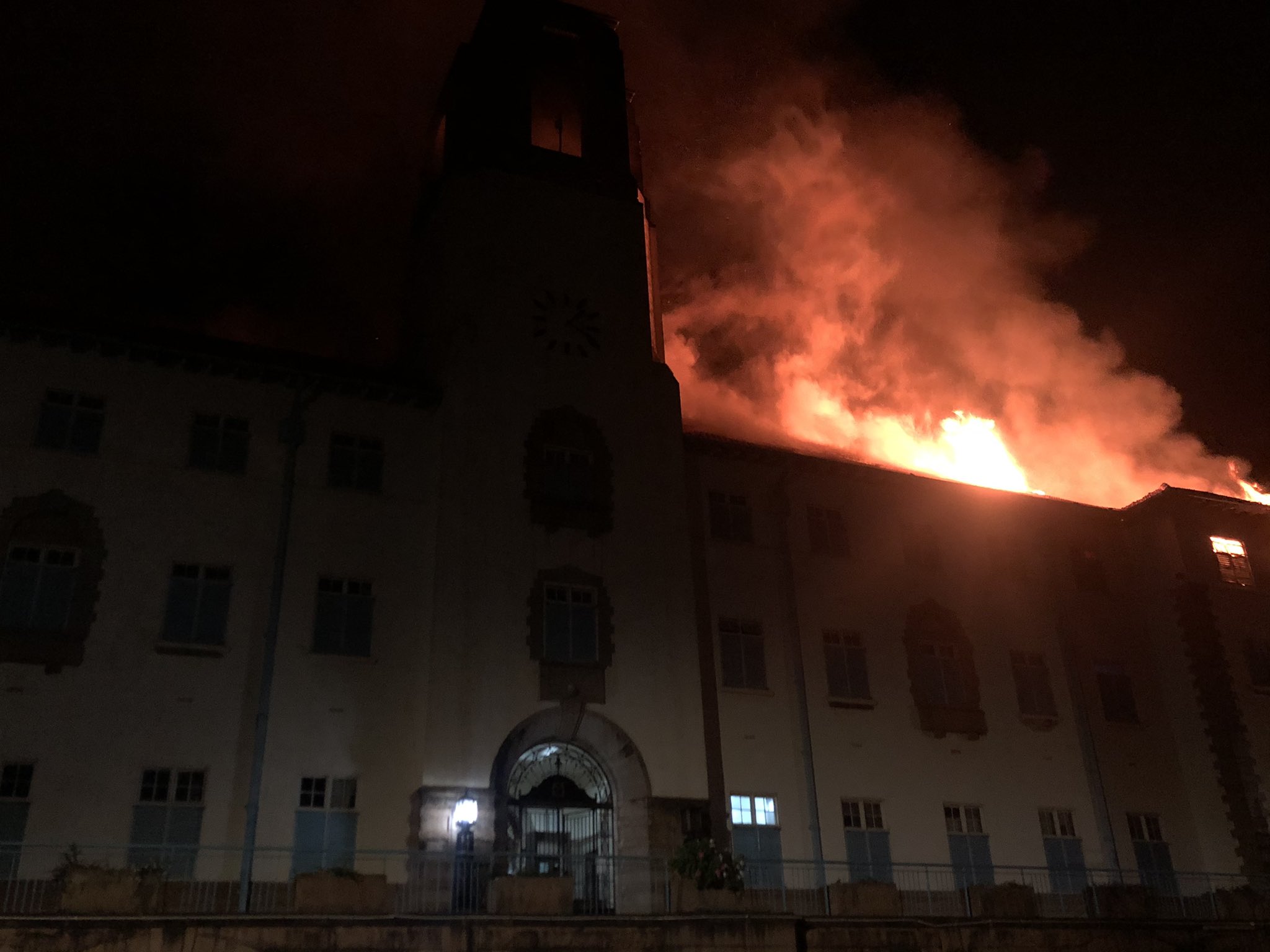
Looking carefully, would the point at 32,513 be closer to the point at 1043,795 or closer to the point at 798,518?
the point at 798,518

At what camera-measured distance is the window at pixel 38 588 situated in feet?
71.6

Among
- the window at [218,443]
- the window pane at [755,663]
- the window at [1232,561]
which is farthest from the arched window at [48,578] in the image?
the window at [1232,561]

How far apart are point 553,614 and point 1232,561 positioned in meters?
24.2

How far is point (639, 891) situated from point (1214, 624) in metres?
21.5

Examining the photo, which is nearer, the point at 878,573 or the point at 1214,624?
the point at 878,573

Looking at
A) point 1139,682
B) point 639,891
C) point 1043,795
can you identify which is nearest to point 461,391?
point 639,891

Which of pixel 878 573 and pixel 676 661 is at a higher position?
pixel 878 573

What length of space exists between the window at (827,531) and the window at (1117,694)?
9310 mm

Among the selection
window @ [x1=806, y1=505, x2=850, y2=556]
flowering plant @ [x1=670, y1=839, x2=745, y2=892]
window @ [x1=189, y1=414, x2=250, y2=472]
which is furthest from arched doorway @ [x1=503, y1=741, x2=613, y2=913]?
window @ [x1=806, y1=505, x2=850, y2=556]

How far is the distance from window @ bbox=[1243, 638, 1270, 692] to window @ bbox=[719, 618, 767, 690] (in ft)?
55.7

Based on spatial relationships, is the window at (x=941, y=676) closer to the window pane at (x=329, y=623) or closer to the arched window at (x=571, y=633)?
the arched window at (x=571, y=633)

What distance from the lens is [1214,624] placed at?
3378cm

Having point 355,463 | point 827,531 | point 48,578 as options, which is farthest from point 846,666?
point 48,578

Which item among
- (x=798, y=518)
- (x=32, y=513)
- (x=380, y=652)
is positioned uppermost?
(x=798, y=518)
